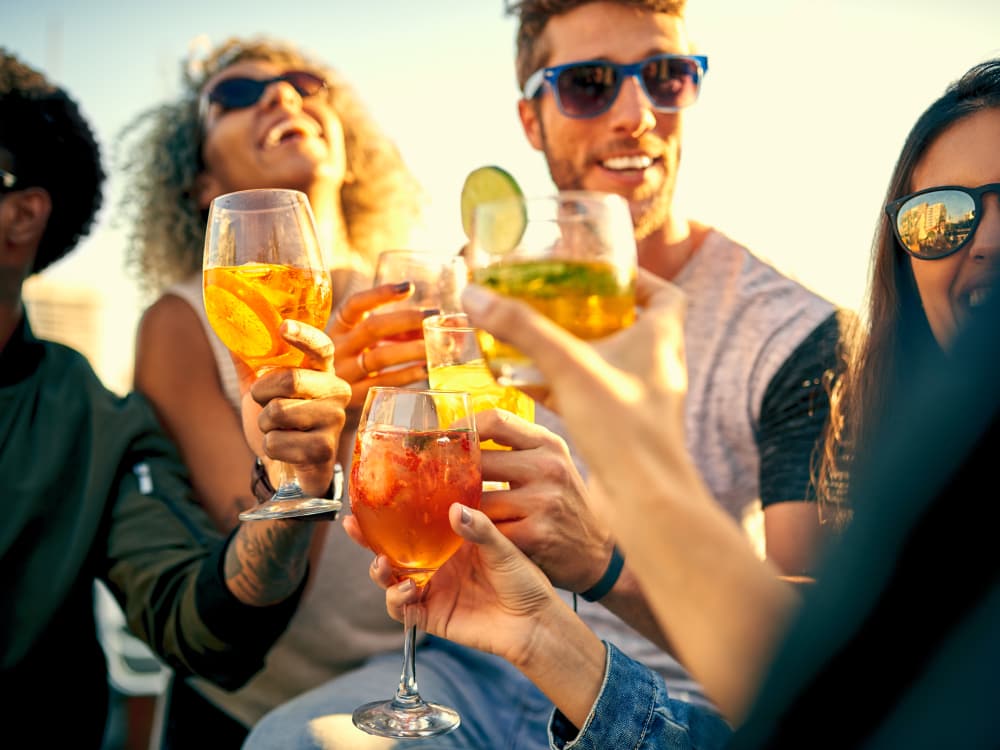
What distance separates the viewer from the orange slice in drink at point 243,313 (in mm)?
2061

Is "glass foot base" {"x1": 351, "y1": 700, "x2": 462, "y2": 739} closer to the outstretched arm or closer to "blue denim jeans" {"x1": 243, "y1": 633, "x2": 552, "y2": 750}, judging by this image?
"blue denim jeans" {"x1": 243, "y1": 633, "x2": 552, "y2": 750}

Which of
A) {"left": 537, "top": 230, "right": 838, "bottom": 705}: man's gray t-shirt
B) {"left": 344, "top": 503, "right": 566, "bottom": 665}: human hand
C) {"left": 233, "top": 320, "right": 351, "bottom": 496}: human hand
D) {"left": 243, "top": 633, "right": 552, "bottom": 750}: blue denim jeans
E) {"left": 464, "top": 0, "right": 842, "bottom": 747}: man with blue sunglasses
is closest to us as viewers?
{"left": 344, "top": 503, "right": 566, "bottom": 665}: human hand

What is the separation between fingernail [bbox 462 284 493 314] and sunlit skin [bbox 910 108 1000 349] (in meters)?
1.40

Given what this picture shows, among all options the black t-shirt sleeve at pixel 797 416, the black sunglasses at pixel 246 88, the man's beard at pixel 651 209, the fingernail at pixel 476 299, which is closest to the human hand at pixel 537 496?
the fingernail at pixel 476 299

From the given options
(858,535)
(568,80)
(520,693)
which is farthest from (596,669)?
(568,80)

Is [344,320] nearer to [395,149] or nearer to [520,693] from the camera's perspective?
[520,693]

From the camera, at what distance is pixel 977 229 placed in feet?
6.91

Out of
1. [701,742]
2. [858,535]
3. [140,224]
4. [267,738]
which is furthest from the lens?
[140,224]

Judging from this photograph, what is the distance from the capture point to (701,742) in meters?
2.09

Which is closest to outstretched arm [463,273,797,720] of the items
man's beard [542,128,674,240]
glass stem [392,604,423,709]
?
glass stem [392,604,423,709]

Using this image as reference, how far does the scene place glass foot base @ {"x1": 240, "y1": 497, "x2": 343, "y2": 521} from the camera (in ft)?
6.49

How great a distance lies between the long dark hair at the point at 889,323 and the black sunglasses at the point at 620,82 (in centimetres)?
103

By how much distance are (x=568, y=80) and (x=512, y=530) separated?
1961 mm

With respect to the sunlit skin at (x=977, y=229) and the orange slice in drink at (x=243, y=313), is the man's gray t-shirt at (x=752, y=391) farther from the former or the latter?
the orange slice in drink at (x=243, y=313)
